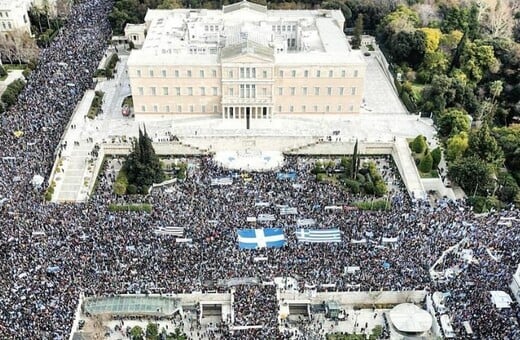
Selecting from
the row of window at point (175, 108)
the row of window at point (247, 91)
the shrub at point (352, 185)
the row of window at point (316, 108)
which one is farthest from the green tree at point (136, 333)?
the row of window at point (316, 108)

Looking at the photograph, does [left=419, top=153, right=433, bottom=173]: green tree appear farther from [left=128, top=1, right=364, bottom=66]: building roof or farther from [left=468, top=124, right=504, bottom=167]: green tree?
[left=128, top=1, right=364, bottom=66]: building roof

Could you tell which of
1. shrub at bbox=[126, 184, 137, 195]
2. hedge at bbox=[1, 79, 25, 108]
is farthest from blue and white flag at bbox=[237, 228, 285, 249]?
hedge at bbox=[1, 79, 25, 108]

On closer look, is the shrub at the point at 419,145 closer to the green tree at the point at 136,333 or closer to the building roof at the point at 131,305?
the building roof at the point at 131,305

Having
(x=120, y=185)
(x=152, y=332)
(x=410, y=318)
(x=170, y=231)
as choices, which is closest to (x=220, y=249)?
(x=170, y=231)

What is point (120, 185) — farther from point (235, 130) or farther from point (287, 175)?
point (287, 175)

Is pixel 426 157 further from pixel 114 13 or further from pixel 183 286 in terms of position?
pixel 114 13

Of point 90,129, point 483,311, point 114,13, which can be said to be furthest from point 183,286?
point 114,13
